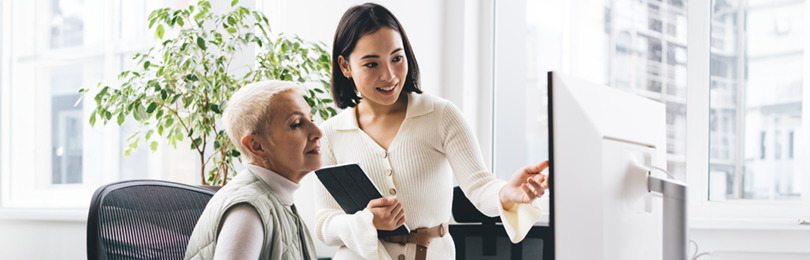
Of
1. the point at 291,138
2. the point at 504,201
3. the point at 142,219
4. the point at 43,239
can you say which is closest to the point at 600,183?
the point at 504,201

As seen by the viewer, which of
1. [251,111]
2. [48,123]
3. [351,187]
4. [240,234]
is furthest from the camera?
[48,123]

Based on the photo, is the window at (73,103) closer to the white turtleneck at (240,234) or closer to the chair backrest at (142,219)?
the chair backrest at (142,219)

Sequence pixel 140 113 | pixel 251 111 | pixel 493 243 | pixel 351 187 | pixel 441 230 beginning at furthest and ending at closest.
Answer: pixel 493 243 → pixel 140 113 → pixel 441 230 → pixel 351 187 → pixel 251 111

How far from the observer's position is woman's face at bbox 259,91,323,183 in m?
1.08

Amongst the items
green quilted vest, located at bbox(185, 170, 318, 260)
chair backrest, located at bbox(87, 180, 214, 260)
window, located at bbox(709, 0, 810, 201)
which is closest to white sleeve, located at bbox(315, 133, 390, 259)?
green quilted vest, located at bbox(185, 170, 318, 260)

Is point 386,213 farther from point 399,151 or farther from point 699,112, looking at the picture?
point 699,112

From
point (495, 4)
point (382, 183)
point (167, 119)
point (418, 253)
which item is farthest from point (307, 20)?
point (418, 253)

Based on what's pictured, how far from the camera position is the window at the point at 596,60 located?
253 centimetres

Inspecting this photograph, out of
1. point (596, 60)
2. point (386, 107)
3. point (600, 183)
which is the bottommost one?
point (600, 183)

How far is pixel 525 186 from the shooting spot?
100 cm

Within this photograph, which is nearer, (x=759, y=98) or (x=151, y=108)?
(x=151, y=108)

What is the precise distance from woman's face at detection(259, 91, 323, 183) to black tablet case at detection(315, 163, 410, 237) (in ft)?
0.17

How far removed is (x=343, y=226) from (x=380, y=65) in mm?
396

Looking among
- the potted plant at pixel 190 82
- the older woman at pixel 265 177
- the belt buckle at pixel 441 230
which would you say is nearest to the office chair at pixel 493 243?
the belt buckle at pixel 441 230
